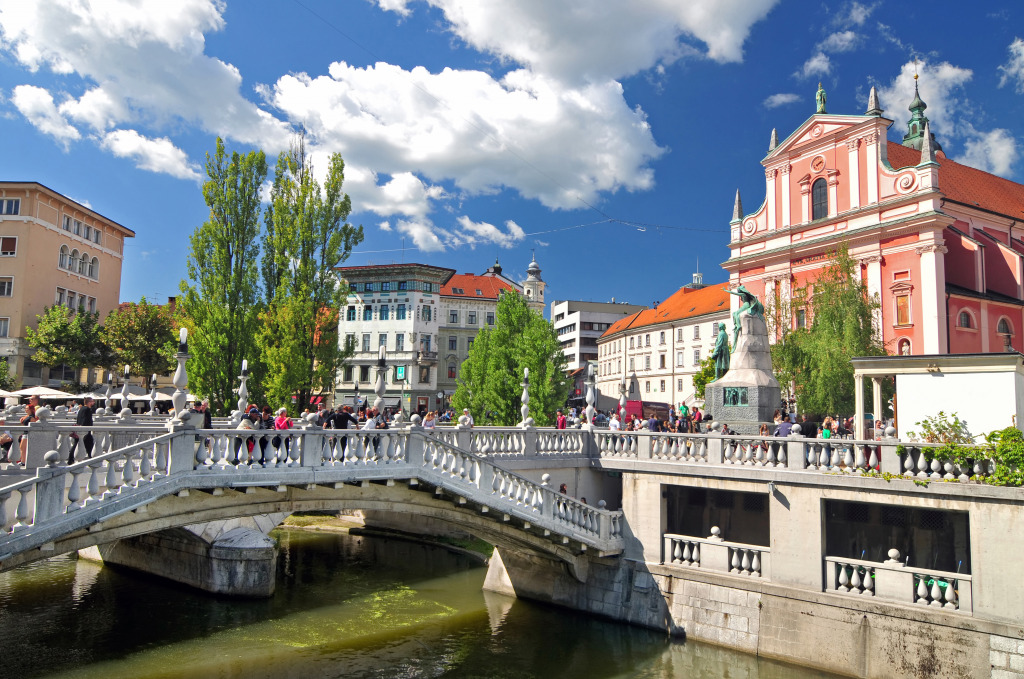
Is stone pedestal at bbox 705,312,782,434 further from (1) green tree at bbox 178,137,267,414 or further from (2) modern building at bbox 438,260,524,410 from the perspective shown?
Result: (2) modern building at bbox 438,260,524,410

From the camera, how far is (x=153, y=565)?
75.8 feet

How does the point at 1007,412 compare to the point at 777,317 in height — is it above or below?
below

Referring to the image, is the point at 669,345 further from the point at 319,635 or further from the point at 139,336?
the point at 319,635

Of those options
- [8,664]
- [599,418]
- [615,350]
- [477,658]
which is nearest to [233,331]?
[599,418]

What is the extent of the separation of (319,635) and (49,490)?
932cm

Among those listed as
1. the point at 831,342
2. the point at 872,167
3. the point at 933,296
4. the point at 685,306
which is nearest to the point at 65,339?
the point at 831,342

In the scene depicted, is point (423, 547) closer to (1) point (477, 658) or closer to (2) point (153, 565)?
(2) point (153, 565)

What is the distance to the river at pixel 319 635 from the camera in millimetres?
15812

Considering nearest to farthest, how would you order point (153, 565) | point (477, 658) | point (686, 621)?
point (477, 658) → point (686, 621) → point (153, 565)

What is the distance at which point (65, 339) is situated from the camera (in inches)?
1722

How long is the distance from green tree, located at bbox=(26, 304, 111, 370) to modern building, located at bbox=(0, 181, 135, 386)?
1316 millimetres

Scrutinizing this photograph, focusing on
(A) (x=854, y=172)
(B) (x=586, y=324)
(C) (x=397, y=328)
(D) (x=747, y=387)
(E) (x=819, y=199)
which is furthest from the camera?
(B) (x=586, y=324)

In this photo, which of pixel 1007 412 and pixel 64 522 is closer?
pixel 64 522

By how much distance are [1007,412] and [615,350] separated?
Answer: 68.0 metres
